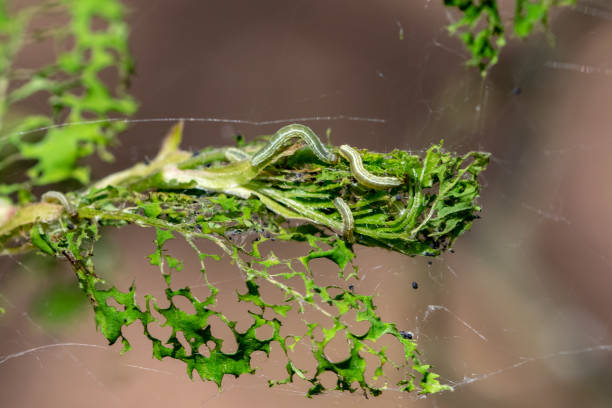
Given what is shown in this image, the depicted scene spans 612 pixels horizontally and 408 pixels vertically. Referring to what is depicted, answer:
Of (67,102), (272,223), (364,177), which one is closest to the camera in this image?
(364,177)

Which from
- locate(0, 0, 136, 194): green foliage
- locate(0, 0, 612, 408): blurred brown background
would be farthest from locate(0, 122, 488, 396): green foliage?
locate(0, 0, 136, 194): green foliage

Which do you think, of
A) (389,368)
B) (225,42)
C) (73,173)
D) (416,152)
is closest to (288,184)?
(416,152)

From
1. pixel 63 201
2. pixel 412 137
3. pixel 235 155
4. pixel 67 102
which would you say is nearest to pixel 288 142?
pixel 235 155

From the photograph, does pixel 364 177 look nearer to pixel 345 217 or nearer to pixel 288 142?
pixel 345 217

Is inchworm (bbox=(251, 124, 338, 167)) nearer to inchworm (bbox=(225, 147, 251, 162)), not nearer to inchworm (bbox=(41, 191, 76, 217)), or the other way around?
inchworm (bbox=(225, 147, 251, 162))

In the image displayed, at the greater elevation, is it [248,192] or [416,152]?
[416,152]

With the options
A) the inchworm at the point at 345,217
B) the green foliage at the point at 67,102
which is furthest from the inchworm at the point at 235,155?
the green foliage at the point at 67,102

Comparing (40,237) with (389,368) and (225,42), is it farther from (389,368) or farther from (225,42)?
(225,42)
